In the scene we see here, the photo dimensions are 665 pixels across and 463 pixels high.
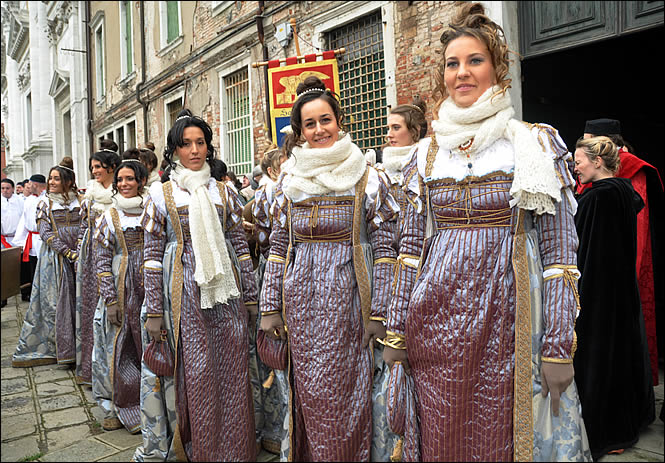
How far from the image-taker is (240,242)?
355cm

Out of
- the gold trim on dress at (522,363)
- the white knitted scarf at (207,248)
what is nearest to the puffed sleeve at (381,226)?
the gold trim on dress at (522,363)

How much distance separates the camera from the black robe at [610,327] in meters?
3.41

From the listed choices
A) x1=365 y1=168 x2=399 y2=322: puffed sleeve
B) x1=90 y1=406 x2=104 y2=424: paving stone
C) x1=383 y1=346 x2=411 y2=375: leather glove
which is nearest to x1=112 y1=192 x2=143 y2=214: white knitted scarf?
x1=90 y1=406 x2=104 y2=424: paving stone

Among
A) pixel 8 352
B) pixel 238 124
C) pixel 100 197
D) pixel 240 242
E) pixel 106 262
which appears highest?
pixel 238 124

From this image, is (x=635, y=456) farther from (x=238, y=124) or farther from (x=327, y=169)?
(x=238, y=124)

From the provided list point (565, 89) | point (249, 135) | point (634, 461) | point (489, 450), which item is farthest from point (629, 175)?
point (249, 135)

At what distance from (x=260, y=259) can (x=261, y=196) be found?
2.75ft

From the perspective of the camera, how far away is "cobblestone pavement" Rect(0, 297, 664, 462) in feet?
12.0

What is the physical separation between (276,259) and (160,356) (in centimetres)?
100

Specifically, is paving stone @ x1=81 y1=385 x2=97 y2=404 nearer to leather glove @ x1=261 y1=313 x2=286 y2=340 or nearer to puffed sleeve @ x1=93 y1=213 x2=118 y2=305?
puffed sleeve @ x1=93 y1=213 x2=118 y2=305

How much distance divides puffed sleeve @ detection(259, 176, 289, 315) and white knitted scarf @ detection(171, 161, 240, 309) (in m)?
0.37

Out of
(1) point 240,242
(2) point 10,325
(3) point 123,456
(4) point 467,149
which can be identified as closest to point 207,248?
(1) point 240,242

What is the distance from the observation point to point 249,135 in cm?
1174

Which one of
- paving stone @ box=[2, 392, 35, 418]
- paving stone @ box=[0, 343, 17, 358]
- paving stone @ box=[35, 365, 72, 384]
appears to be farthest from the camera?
paving stone @ box=[0, 343, 17, 358]
